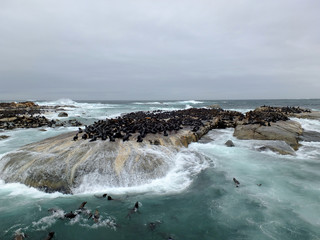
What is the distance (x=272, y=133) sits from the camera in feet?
48.0

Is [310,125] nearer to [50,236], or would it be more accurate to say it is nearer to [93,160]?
[93,160]

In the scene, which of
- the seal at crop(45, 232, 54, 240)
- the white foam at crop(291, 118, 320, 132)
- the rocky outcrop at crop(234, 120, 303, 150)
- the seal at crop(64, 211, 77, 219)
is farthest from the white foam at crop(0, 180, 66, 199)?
the white foam at crop(291, 118, 320, 132)

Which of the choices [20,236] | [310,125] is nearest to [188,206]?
[20,236]

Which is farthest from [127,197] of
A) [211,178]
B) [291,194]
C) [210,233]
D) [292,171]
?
[292,171]

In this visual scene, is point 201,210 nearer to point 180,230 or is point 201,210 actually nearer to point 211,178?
point 180,230

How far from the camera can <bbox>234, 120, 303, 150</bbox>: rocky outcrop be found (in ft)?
46.2

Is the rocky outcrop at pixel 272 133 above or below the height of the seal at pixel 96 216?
above

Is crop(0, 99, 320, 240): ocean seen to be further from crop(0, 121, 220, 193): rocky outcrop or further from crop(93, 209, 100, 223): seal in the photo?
crop(0, 121, 220, 193): rocky outcrop

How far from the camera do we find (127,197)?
710 cm

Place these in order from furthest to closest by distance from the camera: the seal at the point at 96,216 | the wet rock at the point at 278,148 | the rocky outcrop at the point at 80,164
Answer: the wet rock at the point at 278,148 < the rocky outcrop at the point at 80,164 < the seal at the point at 96,216

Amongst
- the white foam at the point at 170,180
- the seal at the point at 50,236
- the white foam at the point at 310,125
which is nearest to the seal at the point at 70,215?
the seal at the point at 50,236

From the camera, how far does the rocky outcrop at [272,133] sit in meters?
14.1

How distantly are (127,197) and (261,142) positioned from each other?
35.2ft

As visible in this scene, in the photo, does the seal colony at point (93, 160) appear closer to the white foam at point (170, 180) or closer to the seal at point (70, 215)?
the white foam at point (170, 180)
